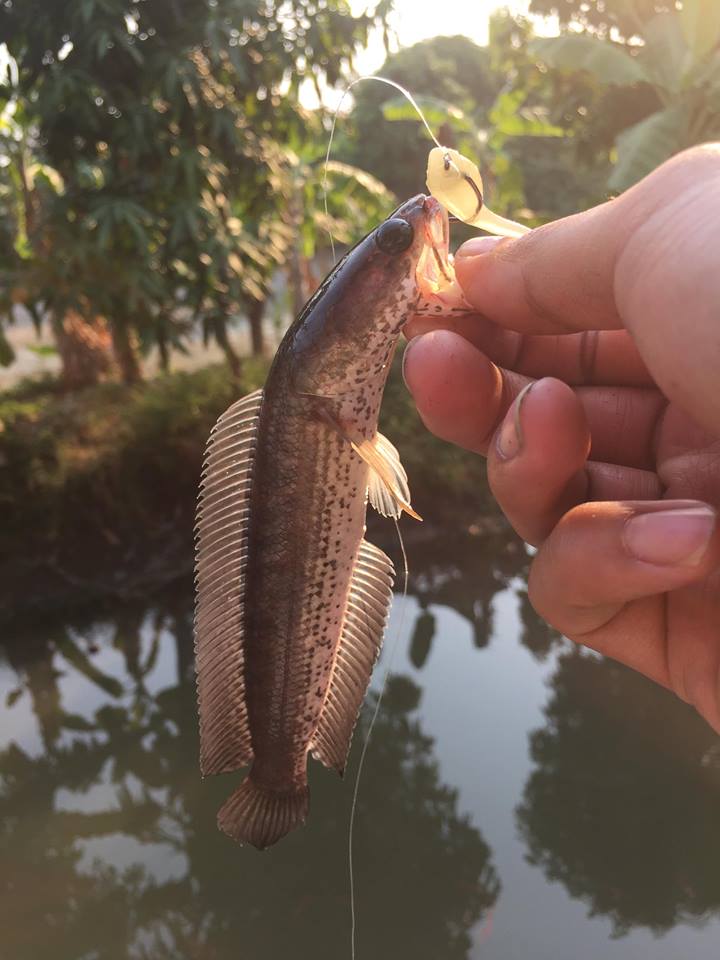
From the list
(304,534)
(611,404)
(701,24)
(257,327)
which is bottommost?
(257,327)

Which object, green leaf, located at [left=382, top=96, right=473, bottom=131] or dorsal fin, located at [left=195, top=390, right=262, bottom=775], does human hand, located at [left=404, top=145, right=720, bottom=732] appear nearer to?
dorsal fin, located at [left=195, top=390, right=262, bottom=775]

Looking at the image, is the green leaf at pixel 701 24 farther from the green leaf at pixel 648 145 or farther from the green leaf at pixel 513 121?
the green leaf at pixel 513 121

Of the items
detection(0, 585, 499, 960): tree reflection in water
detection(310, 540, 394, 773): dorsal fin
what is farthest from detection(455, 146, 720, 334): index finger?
detection(0, 585, 499, 960): tree reflection in water

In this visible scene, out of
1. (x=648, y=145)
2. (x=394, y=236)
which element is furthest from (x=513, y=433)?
(x=648, y=145)

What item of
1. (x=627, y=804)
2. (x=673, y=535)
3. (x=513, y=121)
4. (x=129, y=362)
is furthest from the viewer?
(x=513, y=121)

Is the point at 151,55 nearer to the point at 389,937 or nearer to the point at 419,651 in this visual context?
the point at 419,651

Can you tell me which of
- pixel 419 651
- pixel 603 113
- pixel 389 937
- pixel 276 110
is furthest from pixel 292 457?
pixel 603 113

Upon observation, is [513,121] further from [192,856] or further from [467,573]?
[192,856]

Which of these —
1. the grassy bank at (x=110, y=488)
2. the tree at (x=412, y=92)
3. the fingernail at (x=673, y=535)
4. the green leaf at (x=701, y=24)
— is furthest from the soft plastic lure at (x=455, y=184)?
the tree at (x=412, y=92)
